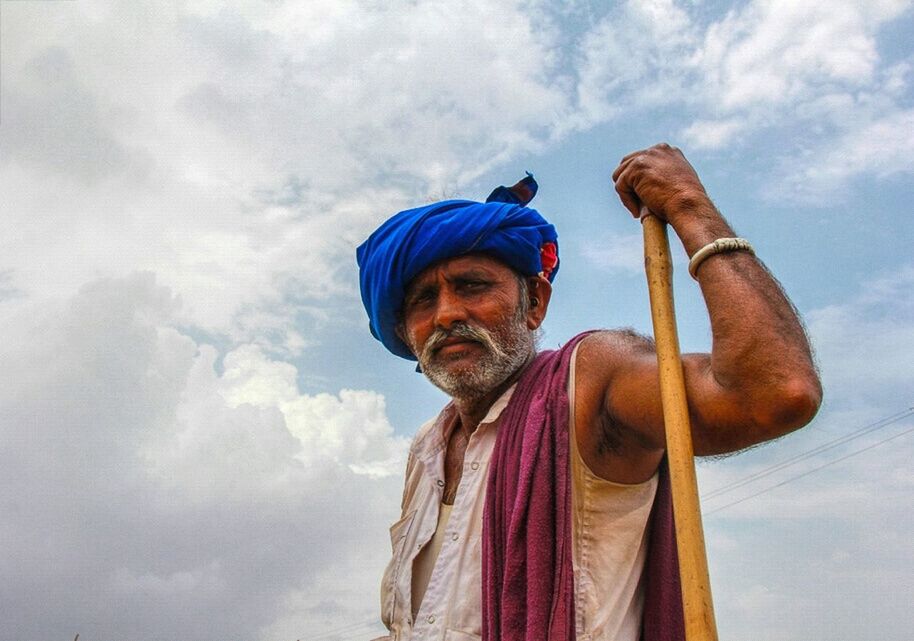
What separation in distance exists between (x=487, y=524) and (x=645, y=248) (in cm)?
97

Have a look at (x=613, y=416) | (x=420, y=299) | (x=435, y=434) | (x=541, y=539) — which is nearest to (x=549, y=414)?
(x=613, y=416)

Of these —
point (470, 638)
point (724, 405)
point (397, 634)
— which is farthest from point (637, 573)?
point (397, 634)

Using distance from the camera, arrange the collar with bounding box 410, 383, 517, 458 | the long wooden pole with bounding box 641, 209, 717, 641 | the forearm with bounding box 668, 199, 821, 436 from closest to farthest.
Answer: the long wooden pole with bounding box 641, 209, 717, 641 < the forearm with bounding box 668, 199, 821, 436 < the collar with bounding box 410, 383, 517, 458

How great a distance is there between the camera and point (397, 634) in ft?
9.56

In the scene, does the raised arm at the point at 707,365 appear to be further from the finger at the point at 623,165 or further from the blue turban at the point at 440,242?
the blue turban at the point at 440,242

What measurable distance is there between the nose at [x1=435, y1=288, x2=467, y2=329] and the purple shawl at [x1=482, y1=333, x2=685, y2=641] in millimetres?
470

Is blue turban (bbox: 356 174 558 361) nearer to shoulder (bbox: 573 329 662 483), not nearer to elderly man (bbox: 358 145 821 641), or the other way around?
elderly man (bbox: 358 145 821 641)

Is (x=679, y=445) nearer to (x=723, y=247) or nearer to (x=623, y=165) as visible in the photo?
(x=723, y=247)

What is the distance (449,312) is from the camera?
→ 121 inches

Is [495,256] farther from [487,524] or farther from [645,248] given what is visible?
[487,524]

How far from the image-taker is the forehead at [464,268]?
3.16 m

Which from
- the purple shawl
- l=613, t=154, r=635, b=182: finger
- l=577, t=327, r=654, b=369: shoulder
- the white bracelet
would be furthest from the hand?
the purple shawl

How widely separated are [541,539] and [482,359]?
2.72ft

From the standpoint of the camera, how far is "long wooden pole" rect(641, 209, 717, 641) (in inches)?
74.5
